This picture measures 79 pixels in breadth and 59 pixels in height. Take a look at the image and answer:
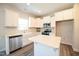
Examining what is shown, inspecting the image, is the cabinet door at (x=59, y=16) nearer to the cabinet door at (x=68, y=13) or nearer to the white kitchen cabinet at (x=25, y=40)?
the cabinet door at (x=68, y=13)

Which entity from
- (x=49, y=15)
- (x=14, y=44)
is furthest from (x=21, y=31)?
(x=49, y=15)

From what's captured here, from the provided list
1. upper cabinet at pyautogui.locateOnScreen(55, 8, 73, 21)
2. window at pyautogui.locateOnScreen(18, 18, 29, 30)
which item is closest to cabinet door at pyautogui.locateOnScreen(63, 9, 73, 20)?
upper cabinet at pyautogui.locateOnScreen(55, 8, 73, 21)

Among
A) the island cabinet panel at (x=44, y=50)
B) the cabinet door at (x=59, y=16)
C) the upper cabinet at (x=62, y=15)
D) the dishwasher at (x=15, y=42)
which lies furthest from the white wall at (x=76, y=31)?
the dishwasher at (x=15, y=42)

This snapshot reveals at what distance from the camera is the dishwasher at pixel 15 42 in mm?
2650

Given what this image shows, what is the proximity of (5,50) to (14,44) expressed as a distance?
0.35m

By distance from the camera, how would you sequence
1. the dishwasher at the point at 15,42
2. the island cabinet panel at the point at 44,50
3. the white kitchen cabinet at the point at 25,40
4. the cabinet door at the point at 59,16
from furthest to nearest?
the white kitchen cabinet at the point at 25,40 → the dishwasher at the point at 15,42 → the cabinet door at the point at 59,16 → the island cabinet panel at the point at 44,50

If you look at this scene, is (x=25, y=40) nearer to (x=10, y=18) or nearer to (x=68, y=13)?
(x=10, y=18)

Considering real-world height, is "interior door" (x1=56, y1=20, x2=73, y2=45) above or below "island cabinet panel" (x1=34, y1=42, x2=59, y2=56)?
above

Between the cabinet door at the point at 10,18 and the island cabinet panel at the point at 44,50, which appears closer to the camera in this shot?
the island cabinet panel at the point at 44,50

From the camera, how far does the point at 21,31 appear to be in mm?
3387

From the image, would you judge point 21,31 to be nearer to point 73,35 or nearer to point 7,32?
point 7,32

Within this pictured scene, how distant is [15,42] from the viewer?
2.87 metres

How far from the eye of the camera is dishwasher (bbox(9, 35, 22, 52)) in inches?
104

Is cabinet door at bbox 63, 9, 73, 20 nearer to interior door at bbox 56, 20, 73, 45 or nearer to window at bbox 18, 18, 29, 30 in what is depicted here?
interior door at bbox 56, 20, 73, 45
